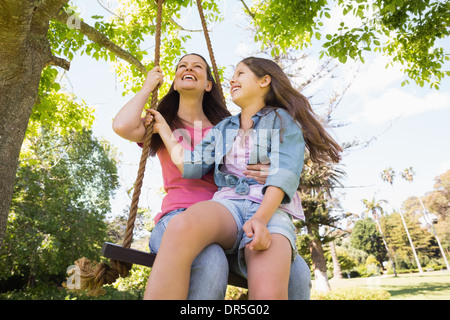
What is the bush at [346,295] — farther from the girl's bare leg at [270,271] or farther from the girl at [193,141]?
the girl's bare leg at [270,271]

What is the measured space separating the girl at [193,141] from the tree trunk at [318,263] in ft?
36.3

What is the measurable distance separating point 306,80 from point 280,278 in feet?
44.2

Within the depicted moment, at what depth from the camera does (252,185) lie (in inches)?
61.2

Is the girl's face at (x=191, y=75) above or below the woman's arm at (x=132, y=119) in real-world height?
above

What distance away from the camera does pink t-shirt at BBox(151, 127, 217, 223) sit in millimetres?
1726

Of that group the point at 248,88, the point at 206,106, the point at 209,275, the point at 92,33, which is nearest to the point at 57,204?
the point at 92,33

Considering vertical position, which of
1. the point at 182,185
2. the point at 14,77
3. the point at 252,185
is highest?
the point at 14,77

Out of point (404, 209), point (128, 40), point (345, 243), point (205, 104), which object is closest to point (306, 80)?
point (128, 40)

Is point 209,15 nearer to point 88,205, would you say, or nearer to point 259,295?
point 259,295

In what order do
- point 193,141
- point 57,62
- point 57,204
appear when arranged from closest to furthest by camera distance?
point 193,141 → point 57,62 → point 57,204

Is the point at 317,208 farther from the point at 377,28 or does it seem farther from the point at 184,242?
the point at 184,242

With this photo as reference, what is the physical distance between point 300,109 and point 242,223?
731 mm

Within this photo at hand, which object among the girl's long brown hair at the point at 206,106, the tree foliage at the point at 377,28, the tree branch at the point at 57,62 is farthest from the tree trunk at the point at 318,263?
the girl's long brown hair at the point at 206,106

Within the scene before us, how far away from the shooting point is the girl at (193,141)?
1232mm
